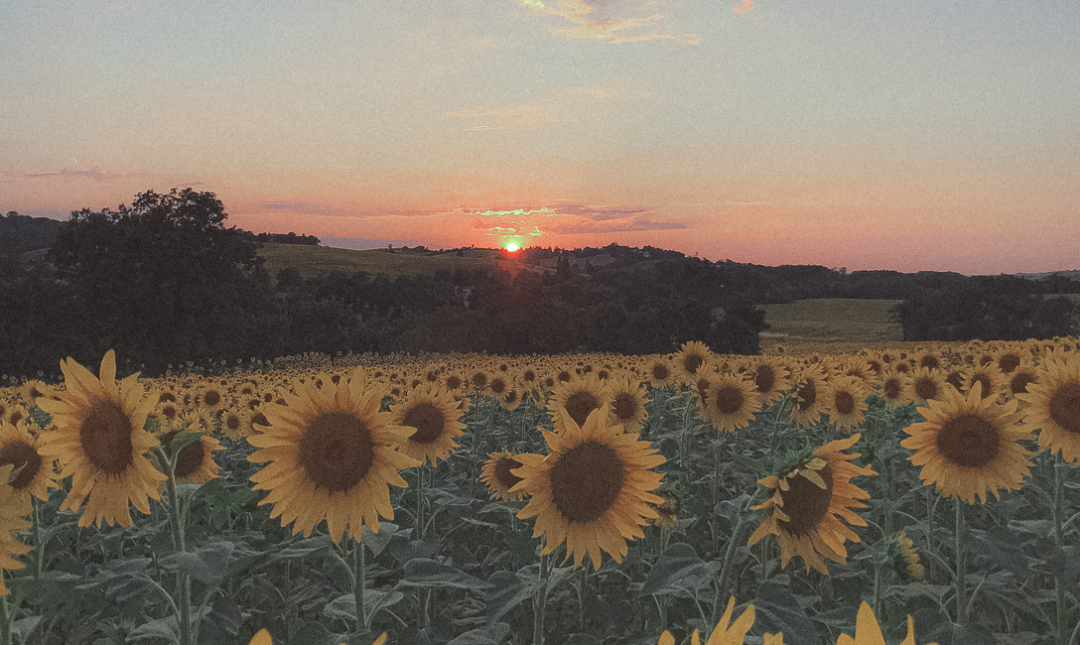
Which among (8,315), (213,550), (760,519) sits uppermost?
(760,519)

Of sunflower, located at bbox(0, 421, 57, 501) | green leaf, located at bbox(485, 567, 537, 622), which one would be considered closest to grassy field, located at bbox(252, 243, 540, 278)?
sunflower, located at bbox(0, 421, 57, 501)

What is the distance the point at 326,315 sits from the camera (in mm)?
51125

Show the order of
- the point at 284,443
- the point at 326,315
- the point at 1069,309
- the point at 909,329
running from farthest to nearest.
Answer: the point at 909,329, the point at 1069,309, the point at 326,315, the point at 284,443

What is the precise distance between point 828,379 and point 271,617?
7.04 metres

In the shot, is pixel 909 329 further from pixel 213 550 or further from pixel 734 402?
pixel 213 550

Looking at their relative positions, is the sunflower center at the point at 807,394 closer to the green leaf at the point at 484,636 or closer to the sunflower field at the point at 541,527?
the sunflower field at the point at 541,527

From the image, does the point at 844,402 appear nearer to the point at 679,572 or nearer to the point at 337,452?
the point at 679,572

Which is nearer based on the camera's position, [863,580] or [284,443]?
[284,443]

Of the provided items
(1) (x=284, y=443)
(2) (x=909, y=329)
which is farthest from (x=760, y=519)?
(2) (x=909, y=329)

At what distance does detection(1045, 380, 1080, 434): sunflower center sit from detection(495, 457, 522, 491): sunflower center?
3.97 metres

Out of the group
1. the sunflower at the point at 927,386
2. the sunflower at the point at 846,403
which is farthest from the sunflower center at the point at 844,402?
the sunflower at the point at 927,386

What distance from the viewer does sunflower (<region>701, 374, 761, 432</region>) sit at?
749 cm

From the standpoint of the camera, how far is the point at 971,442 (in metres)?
4.54

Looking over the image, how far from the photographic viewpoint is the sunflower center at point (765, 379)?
27.1 feet
